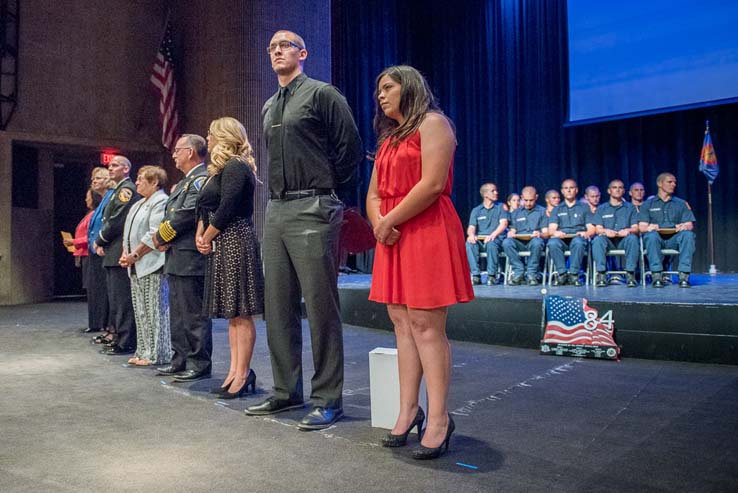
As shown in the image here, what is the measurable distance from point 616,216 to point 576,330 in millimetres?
2529

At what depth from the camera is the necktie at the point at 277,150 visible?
273cm

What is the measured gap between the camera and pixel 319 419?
2.58 m

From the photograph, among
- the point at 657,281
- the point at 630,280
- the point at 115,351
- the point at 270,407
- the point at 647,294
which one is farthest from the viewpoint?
the point at 630,280

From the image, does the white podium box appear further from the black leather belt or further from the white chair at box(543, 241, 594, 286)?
the white chair at box(543, 241, 594, 286)

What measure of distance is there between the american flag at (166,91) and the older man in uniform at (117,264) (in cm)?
474

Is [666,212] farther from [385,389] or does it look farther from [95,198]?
[95,198]

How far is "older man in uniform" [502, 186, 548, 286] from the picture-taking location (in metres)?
6.74

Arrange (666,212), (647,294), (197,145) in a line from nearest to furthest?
(197,145)
(647,294)
(666,212)

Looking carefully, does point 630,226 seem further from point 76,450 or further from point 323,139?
point 76,450

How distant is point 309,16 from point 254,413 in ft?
21.7

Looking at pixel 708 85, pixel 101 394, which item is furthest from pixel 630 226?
pixel 101 394

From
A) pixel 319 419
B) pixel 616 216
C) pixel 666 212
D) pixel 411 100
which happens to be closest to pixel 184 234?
pixel 319 419

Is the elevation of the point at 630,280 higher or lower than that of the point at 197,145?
lower

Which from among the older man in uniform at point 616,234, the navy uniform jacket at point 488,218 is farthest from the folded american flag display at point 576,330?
the navy uniform jacket at point 488,218
